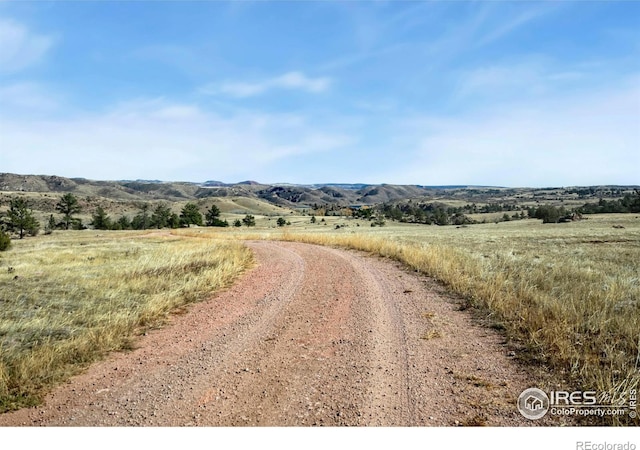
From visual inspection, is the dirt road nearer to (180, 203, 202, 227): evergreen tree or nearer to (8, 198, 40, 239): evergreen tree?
(8, 198, 40, 239): evergreen tree

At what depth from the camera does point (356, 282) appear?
448 inches

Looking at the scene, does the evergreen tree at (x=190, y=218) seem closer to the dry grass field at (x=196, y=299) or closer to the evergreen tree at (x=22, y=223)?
the evergreen tree at (x=22, y=223)

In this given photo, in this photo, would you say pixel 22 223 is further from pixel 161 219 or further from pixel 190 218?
pixel 161 219

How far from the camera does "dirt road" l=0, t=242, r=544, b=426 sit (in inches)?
165

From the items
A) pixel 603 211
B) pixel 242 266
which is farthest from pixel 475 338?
pixel 603 211

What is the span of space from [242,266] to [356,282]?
16.1 ft

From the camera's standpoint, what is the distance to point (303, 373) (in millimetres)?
5180

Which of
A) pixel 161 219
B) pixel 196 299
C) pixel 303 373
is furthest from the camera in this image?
pixel 161 219

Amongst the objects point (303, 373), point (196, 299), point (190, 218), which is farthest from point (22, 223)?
point (303, 373)

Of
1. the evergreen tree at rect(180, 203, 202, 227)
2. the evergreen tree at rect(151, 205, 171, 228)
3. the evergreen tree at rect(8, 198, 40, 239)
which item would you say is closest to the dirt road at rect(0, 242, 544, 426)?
the evergreen tree at rect(8, 198, 40, 239)

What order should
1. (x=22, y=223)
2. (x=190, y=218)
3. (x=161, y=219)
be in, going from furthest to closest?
1. (x=161, y=219)
2. (x=190, y=218)
3. (x=22, y=223)

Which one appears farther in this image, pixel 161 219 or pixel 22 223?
pixel 161 219

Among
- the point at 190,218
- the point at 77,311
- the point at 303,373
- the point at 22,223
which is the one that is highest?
the point at 303,373
